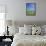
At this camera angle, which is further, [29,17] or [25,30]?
[29,17]

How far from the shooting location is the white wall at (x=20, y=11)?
5.29 meters

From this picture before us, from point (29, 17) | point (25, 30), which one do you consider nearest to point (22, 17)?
point (29, 17)

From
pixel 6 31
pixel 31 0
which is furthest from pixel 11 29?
pixel 31 0

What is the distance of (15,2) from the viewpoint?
5320 mm

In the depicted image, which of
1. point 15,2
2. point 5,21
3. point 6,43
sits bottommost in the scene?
point 6,43

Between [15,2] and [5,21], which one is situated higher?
[15,2]

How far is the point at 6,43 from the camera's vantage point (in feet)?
15.5

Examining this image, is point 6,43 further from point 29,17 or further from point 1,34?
point 29,17

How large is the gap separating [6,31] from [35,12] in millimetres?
1405

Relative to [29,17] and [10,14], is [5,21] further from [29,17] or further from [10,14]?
[29,17]

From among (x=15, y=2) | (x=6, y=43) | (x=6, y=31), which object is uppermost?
(x=15, y=2)

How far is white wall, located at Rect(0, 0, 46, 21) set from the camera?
5293 millimetres

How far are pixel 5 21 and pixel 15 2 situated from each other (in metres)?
0.87

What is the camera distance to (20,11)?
5.32 metres
